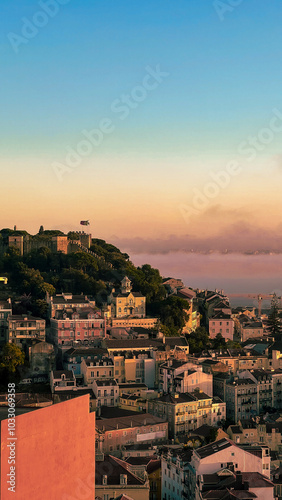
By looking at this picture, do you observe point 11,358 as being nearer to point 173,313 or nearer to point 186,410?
point 186,410

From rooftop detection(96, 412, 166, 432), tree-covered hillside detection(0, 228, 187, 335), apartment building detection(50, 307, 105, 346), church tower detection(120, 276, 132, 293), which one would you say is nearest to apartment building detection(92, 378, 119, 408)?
rooftop detection(96, 412, 166, 432)

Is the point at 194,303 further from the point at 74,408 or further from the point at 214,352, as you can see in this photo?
the point at 74,408

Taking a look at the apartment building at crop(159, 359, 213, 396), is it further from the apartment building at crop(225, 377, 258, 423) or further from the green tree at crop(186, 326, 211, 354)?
the green tree at crop(186, 326, 211, 354)

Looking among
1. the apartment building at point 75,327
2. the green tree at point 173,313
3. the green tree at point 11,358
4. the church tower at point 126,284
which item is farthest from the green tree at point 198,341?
the green tree at point 11,358

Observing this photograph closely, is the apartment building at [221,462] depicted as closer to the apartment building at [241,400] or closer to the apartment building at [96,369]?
the apartment building at [241,400]

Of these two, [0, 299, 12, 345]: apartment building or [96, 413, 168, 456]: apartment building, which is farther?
[0, 299, 12, 345]: apartment building
